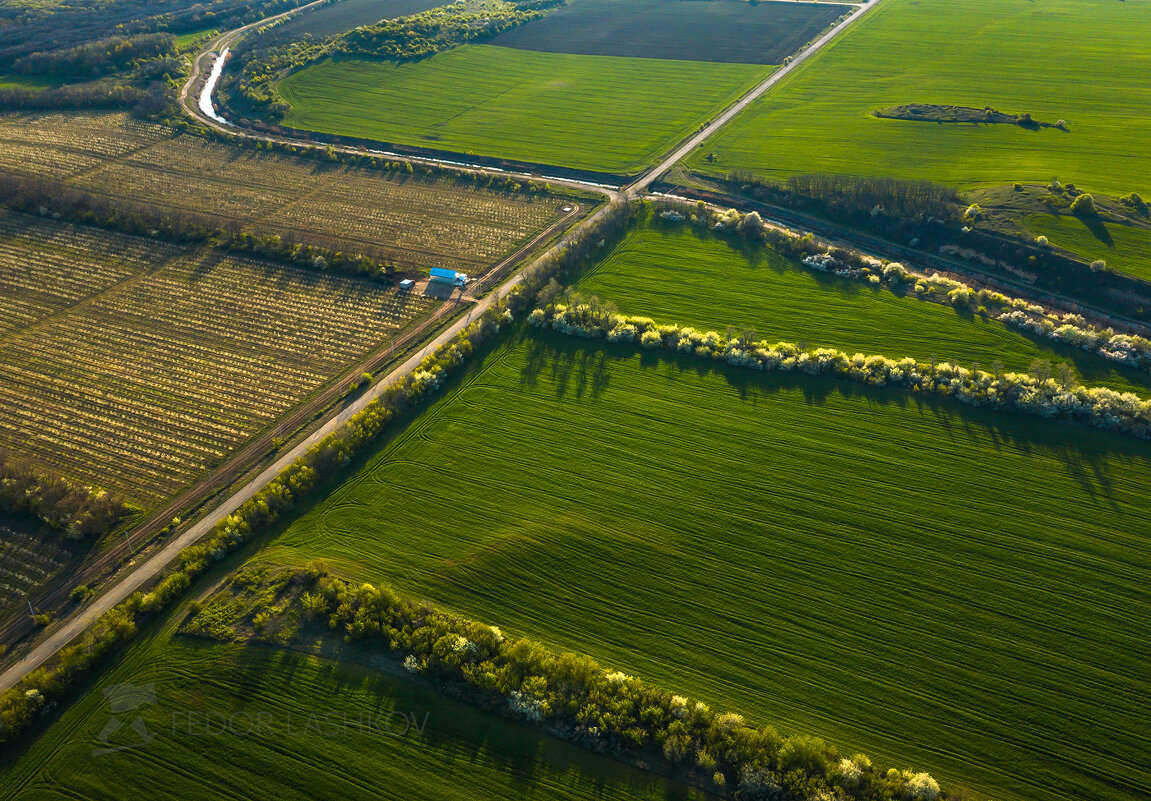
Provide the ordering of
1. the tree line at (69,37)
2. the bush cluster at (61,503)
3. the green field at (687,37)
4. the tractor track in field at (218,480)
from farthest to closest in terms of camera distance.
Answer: the green field at (687,37) < the tree line at (69,37) < the bush cluster at (61,503) < the tractor track in field at (218,480)

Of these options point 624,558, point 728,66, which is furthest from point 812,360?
point 728,66

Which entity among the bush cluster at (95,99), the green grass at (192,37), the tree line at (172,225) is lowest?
the tree line at (172,225)

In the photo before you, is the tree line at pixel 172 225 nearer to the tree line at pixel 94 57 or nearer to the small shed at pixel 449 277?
the small shed at pixel 449 277

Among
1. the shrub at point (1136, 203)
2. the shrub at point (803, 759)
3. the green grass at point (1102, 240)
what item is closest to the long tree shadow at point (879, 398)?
the shrub at point (803, 759)

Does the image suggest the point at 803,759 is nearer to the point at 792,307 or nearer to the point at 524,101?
the point at 792,307

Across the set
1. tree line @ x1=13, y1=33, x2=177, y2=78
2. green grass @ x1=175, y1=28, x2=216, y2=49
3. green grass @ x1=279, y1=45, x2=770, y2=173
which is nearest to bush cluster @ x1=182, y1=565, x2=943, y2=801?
green grass @ x1=279, y1=45, x2=770, y2=173

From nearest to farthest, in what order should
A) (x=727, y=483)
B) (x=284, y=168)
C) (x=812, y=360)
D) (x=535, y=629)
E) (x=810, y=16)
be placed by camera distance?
(x=535, y=629), (x=727, y=483), (x=812, y=360), (x=284, y=168), (x=810, y=16)

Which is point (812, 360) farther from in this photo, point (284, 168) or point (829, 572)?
point (284, 168)

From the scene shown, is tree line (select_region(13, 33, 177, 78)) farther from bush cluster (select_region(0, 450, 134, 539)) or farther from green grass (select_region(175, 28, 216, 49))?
bush cluster (select_region(0, 450, 134, 539))
